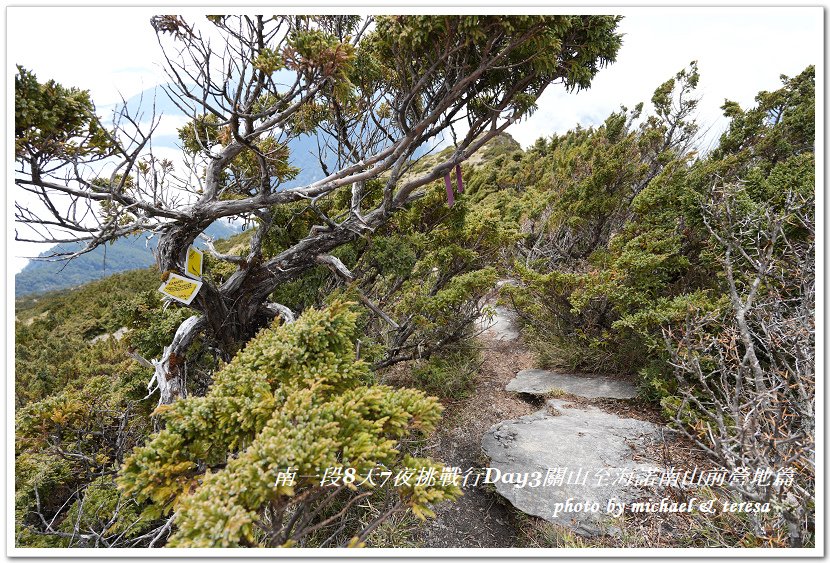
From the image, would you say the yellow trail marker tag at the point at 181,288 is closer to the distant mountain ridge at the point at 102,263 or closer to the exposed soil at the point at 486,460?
the distant mountain ridge at the point at 102,263

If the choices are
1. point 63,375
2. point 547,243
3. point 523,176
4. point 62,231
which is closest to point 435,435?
point 62,231

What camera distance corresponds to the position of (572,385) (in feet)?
15.3

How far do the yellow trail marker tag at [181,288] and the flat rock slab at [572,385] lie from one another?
382 centimetres

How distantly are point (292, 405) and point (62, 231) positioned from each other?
1872 millimetres

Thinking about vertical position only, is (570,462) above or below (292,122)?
below

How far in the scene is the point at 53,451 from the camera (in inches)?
119

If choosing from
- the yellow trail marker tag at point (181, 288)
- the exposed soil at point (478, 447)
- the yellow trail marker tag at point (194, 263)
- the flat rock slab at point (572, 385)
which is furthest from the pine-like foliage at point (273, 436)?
the flat rock slab at point (572, 385)

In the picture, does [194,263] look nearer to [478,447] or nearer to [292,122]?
[292,122]

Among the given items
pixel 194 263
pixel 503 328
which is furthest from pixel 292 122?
pixel 503 328

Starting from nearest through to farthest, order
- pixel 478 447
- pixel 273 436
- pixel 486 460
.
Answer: pixel 273 436 < pixel 486 460 < pixel 478 447

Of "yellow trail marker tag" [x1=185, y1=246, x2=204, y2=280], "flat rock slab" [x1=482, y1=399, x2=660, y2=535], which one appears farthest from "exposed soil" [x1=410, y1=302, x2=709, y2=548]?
"yellow trail marker tag" [x1=185, y1=246, x2=204, y2=280]

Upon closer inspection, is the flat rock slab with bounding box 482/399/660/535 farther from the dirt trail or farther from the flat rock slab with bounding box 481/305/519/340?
the flat rock slab with bounding box 481/305/519/340

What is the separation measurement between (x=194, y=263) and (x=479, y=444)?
10.7 feet

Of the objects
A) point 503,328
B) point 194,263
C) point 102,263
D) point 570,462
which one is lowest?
point 570,462
